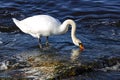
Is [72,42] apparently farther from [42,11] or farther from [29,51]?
[42,11]

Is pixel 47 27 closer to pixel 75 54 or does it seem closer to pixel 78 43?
pixel 78 43

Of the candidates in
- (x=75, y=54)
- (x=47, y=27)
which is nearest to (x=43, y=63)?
(x=75, y=54)

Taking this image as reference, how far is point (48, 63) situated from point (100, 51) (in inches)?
58.8

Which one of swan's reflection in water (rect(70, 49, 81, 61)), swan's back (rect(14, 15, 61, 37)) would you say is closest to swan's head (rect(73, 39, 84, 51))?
swan's reflection in water (rect(70, 49, 81, 61))

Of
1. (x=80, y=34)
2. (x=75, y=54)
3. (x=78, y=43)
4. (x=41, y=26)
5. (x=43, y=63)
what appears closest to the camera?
(x=43, y=63)

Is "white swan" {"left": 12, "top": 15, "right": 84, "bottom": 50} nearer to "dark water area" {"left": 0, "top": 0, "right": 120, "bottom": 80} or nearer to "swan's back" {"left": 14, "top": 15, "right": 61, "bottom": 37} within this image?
"swan's back" {"left": 14, "top": 15, "right": 61, "bottom": 37}

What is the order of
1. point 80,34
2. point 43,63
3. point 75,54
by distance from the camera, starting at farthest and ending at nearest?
point 80,34, point 75,54, point 43,63

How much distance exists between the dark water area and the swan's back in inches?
→ 15.8

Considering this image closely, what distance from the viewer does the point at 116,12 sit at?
13.9 metres

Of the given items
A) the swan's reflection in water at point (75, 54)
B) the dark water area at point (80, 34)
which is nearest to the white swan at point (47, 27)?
the swan's reflection in water at point (75, 54)

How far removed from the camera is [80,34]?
38.5ft

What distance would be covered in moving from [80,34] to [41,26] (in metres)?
1.58

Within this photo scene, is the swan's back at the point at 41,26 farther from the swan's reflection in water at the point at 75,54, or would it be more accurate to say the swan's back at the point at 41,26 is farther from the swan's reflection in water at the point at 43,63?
the swan's reflection in water at the point at 75,54

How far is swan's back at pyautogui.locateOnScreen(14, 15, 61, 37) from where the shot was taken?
10.6 metres
